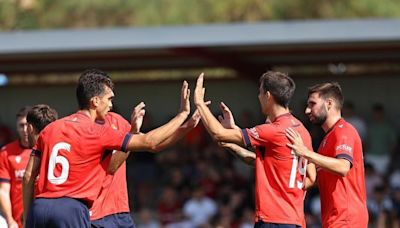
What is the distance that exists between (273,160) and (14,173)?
3.48m

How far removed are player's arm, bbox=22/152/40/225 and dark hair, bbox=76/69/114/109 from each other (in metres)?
0.63

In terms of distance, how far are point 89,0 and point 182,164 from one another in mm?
16047

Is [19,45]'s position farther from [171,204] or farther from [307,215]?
[307,215]

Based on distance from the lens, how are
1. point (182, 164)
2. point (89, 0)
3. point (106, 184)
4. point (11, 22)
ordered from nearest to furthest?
point (106, 184) < point (182, 164) < point (11, 22) < point (89, 0)

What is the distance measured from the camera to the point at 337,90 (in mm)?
9461

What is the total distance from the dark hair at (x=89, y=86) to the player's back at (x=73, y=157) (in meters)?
0.21

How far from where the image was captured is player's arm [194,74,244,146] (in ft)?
29.5

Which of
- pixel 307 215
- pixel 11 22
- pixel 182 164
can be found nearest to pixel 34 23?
pixel 11 22

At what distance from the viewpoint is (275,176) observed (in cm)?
900

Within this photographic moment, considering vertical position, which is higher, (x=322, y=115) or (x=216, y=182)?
(x=322, y=115)

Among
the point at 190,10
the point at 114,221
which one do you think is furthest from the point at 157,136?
the point at 190,10

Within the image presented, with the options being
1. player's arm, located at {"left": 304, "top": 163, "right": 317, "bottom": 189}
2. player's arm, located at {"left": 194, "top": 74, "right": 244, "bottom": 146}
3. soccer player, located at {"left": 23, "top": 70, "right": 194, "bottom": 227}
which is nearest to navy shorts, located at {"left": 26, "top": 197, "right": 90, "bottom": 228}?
soccer player, located at {"left": 23, "top": 70, "right": 194, "bottom": 227}

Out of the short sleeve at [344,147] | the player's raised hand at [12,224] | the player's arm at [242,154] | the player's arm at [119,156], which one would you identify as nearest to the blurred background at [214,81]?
the player's raised hand at [12,224]

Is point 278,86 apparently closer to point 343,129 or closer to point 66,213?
point 343,129
